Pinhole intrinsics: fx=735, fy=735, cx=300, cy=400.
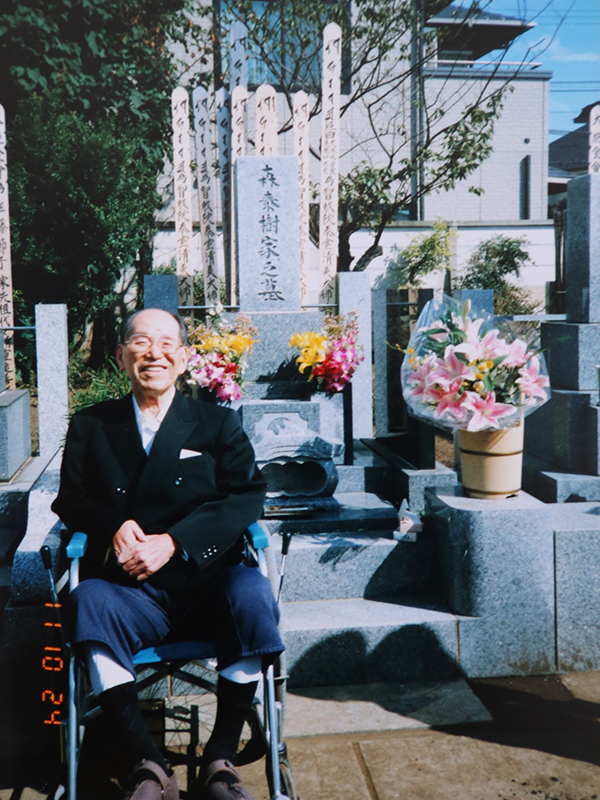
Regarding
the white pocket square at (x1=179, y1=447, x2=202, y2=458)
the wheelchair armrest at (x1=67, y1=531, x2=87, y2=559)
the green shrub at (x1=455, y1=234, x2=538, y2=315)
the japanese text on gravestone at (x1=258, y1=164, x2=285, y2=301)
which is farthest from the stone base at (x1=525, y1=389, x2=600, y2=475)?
the green shrub at (x1=455, y1=234, x2=538, y2=315)

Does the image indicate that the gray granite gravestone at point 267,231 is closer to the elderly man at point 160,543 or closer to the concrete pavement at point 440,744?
the elderly man at point 160,543

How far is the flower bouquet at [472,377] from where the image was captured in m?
2.96

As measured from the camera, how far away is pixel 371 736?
8.70 ft

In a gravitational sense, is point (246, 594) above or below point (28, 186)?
below

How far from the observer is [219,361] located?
13.9 ft

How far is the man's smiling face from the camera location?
249 centimetres

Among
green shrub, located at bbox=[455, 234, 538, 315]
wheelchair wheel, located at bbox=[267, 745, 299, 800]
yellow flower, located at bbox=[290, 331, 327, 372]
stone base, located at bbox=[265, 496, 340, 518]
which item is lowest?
wheelchair wheel, located at bbox=[267, 745, 299, 800]

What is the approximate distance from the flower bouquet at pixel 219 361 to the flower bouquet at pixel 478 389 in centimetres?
136

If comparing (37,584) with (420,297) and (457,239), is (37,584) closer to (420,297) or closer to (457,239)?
(420,297)

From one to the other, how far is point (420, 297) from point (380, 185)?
655cm

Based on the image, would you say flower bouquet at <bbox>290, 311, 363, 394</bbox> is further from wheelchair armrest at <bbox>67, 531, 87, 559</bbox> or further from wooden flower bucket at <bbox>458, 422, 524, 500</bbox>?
wheelchair armrest at <bbox>67, 531, 87, 559</bbox>

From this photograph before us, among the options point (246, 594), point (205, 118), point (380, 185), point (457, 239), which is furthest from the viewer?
point (457, 239)

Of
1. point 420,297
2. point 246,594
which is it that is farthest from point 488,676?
point 420,297

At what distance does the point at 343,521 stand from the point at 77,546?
173cm
